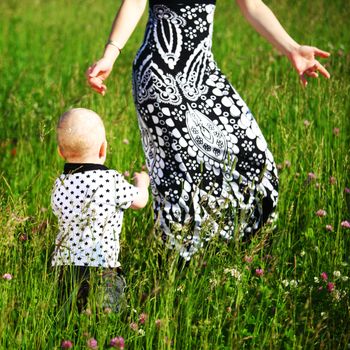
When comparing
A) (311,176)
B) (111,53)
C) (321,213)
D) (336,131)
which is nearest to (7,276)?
(111,53)

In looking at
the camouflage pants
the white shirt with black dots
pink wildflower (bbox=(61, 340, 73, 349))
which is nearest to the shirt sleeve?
the white shirt with black dots

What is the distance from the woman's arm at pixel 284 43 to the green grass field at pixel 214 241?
39cm

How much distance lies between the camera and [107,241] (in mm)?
3193

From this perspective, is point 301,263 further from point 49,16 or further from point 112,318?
point 49,16

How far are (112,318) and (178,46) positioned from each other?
4.26 feet

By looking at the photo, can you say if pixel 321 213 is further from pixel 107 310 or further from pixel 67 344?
pixel 67 344

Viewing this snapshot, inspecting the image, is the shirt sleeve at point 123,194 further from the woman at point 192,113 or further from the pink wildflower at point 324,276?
the pink wildflower at point 324,276

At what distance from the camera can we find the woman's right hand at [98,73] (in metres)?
3.24

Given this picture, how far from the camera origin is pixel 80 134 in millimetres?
3162

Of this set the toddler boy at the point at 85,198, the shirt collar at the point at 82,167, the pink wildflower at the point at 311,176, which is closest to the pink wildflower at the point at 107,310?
the toddler boy at the point at 85,198

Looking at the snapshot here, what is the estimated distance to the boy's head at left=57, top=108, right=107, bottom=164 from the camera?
3158 millimetres

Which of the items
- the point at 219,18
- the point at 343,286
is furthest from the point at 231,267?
the point at 219,18

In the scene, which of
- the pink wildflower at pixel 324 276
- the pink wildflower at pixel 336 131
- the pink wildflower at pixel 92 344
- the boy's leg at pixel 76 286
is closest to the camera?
the pink wildflower at pixel 92 344

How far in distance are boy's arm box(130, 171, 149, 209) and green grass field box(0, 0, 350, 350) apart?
168 mm
